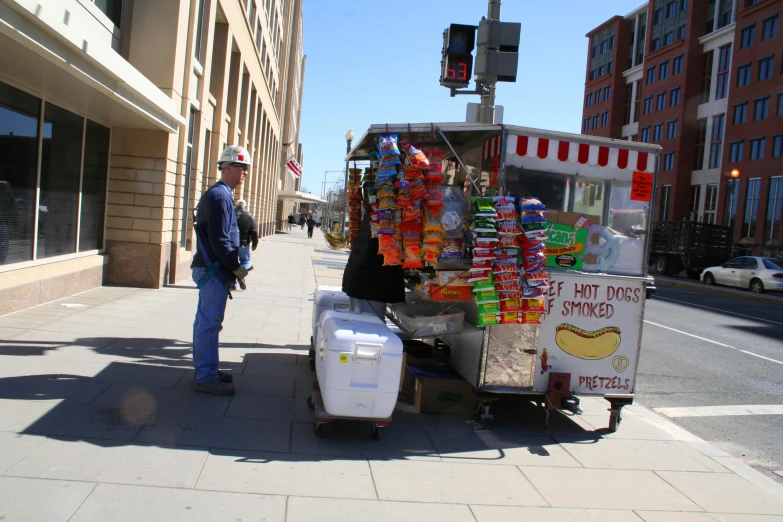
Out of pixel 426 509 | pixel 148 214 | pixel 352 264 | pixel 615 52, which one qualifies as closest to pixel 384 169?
pixel 352 264

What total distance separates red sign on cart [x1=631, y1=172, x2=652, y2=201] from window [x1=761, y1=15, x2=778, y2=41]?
4483 cm

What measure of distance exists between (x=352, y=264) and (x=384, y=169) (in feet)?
3.25

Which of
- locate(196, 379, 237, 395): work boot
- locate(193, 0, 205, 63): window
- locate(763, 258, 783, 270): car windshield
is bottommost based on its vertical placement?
locate(196, 379, 237, 395): work boot

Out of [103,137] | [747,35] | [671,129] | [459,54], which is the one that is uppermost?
[747,35]

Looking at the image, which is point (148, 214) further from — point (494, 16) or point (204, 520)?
point (204, 520)

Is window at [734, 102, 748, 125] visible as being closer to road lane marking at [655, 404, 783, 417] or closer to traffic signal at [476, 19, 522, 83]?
traffic signal at [476, 19, 522, 83]

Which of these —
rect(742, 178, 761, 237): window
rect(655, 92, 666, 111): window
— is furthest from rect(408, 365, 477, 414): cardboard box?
rect(655, 92, 666, 111): window

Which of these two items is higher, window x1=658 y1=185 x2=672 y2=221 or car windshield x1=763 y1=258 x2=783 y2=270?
window x1=658 y1=185 x2=672 y2=221

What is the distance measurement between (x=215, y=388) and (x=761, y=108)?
157ft

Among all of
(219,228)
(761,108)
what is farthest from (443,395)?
(761,108)

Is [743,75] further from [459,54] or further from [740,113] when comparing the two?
[459,54]

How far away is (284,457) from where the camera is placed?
4.29 metres

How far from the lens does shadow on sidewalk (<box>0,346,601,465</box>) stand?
4.38 metres

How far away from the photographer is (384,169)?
17.3ft
